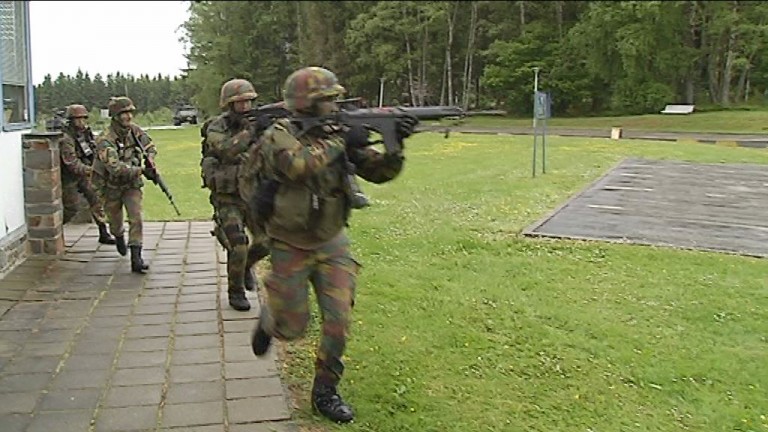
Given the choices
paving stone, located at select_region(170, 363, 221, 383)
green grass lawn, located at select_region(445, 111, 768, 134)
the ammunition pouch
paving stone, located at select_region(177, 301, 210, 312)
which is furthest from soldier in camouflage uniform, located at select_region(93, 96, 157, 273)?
green grass lawn, located at select_region(445, 111, 768, 134)

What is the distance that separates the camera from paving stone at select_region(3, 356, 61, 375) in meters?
4.43

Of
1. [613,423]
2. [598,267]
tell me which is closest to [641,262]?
[598,267]

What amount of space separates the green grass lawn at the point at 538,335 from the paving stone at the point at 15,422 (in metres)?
1.28

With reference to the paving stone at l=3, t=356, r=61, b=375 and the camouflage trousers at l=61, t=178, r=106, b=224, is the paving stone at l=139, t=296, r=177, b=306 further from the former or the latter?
the camouflage trousers at l=61, t=178, r=106, b=224

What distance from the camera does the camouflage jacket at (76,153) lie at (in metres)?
7.97

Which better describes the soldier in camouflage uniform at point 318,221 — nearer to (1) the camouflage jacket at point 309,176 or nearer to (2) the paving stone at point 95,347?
(1) the camouflage jacket at point 309,176

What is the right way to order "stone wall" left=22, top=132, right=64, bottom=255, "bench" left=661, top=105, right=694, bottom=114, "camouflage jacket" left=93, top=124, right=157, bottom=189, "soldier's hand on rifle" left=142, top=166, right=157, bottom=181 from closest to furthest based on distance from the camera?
"camouflage jacket" left=93, top=124, right=157, bottom=189
"soldier's hand on rifle" left=142, top=166, right=157, bottom=181
"stone wall" left=22, top=132, right=64, bottom=255
"bench" left=661, top=105, right=694, bottom=114

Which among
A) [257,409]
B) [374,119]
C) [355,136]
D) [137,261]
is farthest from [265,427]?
[137,261]

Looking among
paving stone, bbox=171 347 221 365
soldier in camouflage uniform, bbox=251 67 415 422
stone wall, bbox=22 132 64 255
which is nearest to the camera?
soldier in camouflage uniform, bbox=251 67 415 422

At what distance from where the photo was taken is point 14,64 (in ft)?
24.3

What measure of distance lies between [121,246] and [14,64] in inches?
78.0

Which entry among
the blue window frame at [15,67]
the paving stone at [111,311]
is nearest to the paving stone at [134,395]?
the paving stone at [111,311]

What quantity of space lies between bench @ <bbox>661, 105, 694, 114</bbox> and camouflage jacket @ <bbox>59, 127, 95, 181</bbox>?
89.1 feet

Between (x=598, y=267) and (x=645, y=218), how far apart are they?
2.86 meters
